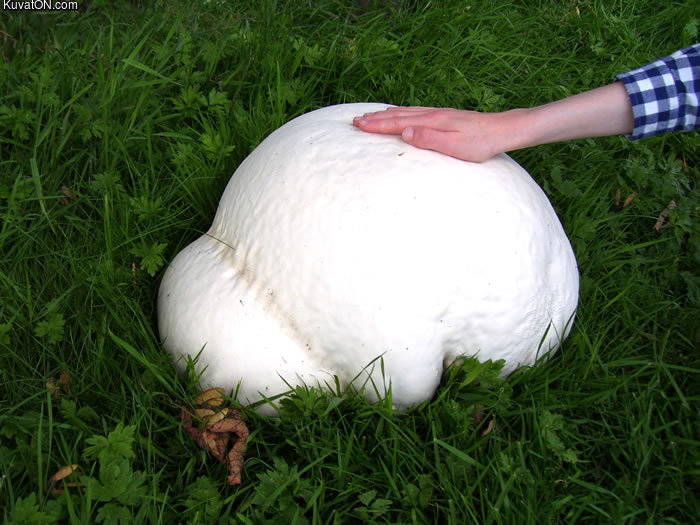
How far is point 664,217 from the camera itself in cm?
276

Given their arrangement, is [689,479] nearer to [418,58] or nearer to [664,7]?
[418,58]

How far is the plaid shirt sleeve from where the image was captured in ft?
6.48

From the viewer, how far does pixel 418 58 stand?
10.2 ft

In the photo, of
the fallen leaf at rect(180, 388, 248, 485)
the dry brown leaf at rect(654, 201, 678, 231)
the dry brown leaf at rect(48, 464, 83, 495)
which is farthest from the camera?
the dry brown leaf at rect(654, 201, 678, 231)

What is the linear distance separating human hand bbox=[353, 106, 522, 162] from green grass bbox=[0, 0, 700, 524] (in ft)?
2.32

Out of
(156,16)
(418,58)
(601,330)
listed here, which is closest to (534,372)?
(601,330)

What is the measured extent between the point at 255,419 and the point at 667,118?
1.72 metres

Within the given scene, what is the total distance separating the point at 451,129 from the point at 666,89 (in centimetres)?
76

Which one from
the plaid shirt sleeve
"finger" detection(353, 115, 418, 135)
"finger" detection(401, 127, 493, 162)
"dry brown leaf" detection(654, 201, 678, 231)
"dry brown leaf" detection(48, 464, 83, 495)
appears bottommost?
"dry brown leaf" detection(654, 201, 678, 231)

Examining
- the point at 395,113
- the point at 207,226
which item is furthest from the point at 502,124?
the point at 207,226

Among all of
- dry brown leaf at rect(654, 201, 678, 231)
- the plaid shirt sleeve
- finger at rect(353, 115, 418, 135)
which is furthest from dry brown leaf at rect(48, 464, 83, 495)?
dry brown leaf at rect(654, 201, 678, 231)

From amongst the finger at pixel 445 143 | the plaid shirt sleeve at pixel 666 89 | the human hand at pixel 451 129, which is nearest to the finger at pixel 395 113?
the human hand at pixel 451 129

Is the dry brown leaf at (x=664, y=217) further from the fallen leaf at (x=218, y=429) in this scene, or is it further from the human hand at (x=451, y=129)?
the fallen leaf at (x=218, y=429)

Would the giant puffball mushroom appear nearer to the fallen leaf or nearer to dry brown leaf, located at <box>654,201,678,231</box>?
the fallen leaf
